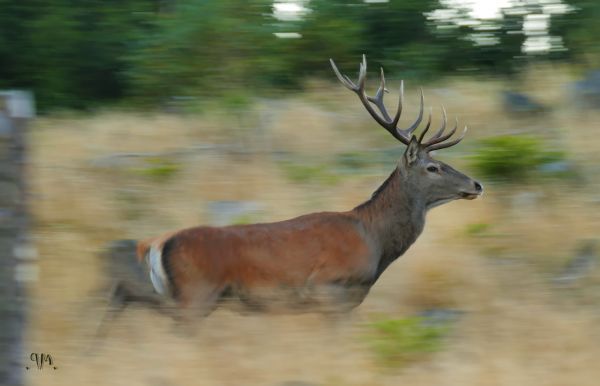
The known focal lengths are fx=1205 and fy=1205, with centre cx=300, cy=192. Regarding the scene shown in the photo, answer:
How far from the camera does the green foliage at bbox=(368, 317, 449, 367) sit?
Answer: 23.6ft

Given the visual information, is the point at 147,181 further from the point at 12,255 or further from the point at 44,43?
the point at 44,43

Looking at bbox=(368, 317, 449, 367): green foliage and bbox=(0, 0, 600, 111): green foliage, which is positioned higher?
bbox=(0, 0, 600, 111): green foliage

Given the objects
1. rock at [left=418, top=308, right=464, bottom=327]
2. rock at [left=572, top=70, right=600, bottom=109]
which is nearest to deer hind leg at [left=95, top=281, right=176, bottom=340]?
rock at [left=418, top=308, right=464, bottom=327]

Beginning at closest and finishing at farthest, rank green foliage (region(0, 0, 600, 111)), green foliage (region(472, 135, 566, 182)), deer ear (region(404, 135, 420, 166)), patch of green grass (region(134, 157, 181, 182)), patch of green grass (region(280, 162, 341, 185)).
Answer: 1. deer ear (region(404, 135, 420, 166))
2. green foliage (region(472, 135, 566, 182))
3. patch of green grass (region(280, 162, 341, 185))
4. patch of green grass (region(134, 157, 181, 182))
5. green foliage (region(0, 0, 600, 111))

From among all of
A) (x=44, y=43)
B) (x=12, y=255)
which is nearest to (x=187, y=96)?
(x=44, y=43)

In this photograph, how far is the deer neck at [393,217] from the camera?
8.27 meters

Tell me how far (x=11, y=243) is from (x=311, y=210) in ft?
16.5

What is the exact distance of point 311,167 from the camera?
38.9 feet

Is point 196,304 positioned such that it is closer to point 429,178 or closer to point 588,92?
point 429,178

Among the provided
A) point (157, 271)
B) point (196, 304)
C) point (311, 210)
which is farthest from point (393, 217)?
point (311, 210)

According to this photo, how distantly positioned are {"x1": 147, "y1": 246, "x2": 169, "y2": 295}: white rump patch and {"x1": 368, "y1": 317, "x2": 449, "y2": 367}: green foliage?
133 cm
